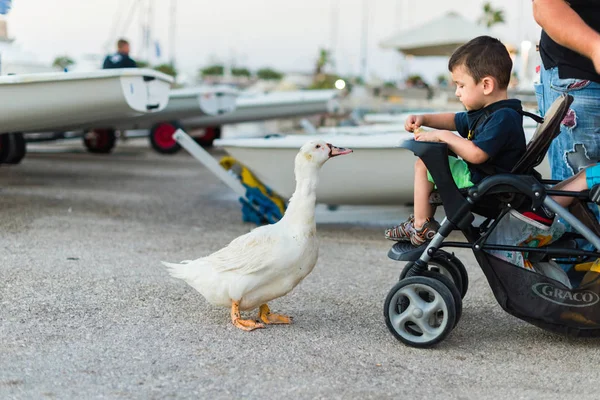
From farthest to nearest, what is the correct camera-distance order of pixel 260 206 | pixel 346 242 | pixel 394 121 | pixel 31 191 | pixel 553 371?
1. pixel 394 121
2. pixel 31 191
3. pixel 260 206
4. pixel 346 242
5. pixel 553 371

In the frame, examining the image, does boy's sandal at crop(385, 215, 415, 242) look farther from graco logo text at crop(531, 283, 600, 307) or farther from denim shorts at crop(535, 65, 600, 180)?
denim shorts at crop(535, 65, 600, 180)

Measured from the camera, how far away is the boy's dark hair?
10.6 feet

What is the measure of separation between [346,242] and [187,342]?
9.22 ft

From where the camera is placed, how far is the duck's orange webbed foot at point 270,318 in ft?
11.6

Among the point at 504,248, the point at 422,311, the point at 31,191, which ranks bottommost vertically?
the point at 31,191

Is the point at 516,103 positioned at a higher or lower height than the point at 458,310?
higher

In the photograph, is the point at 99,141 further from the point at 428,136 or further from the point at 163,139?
the point at 428,136

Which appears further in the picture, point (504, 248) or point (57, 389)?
point (504, 248)

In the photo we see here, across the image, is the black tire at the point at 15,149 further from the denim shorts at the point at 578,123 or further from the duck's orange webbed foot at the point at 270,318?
the denim shorts at the point at 578,123

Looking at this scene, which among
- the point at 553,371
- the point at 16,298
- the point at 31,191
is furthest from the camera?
the point at 31,191

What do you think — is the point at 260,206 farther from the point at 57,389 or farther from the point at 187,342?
the point at 57,389

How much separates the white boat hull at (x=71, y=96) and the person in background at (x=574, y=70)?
12.4ft

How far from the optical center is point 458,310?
3.15 meters

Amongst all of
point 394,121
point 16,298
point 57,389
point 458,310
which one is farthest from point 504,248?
point 394,121
